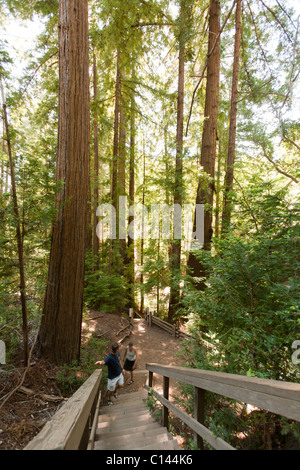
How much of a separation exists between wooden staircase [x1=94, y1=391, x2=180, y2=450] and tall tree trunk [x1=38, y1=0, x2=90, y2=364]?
4.84ft

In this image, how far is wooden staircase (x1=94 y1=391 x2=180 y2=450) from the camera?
235 cm

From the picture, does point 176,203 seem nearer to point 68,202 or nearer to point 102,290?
point 102,290

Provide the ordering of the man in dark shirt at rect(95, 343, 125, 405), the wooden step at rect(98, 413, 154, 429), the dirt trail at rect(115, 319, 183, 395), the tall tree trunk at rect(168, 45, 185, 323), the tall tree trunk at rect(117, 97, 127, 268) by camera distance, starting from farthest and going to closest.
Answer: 1. the tall tree trunk at rect(117, 97, 127, 268)
2. the tall tree trunk at rect(168, 45, 185, 323)
3. the dirt trail at rect(115, 319, 183, 395)
4. the man in dark shirt at rect(95, 343, 125, 405)
5. the wooden step at rect(98, 413, 154, 429)

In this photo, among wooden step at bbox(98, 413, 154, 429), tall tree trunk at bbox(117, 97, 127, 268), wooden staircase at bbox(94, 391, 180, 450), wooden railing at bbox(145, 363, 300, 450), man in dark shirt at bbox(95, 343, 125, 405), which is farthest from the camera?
tall tree trunk at bbox(117, 97, 127, 268)

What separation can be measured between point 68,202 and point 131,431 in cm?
371

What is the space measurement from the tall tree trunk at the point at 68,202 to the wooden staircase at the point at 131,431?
148 cm

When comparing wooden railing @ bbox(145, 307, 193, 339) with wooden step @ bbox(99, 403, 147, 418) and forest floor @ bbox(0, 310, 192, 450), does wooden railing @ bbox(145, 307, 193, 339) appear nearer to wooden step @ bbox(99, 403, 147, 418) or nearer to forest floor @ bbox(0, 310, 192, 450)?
forest floor @ bbox(0, 310, 192, 450)

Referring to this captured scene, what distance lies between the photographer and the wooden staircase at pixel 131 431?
235 cm

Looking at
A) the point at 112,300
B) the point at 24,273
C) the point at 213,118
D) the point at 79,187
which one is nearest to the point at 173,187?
the point at 213,118

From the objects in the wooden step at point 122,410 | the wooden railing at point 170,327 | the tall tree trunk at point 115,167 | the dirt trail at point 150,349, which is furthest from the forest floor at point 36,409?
the tall tree trunk at point 115,167

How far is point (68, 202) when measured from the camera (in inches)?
169

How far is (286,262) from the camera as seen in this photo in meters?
3.24

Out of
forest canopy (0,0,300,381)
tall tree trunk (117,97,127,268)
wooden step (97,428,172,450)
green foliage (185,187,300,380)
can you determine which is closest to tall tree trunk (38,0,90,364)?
forest canopy (0,0,300,381)

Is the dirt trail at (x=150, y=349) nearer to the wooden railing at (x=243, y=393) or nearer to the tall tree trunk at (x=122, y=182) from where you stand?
the tall tree trunk at (x=122, y=182)
